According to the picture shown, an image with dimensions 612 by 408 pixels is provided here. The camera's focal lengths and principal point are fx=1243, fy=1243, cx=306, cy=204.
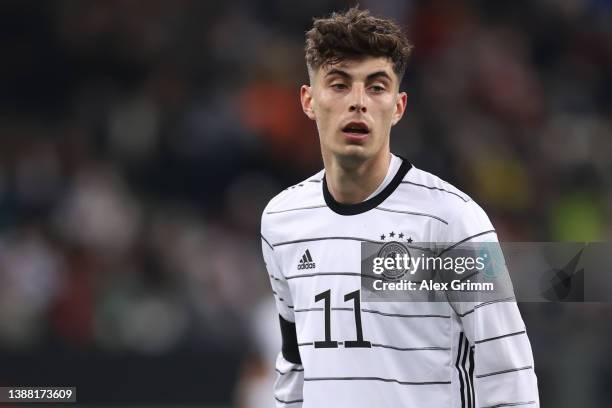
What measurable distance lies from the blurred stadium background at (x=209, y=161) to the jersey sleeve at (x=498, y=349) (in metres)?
4.94

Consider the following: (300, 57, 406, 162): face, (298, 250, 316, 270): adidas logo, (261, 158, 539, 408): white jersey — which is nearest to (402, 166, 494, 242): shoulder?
(261, 158, 539, 408): white jersey

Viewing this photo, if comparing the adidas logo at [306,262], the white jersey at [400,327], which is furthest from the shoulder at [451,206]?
the adidas logo at [306,262]

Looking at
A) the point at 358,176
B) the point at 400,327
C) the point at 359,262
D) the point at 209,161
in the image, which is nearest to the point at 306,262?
the point at 359,262

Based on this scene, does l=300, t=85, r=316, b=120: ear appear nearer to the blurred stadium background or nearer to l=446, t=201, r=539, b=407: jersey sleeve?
l=446, t=201, r=539, b=407: jersey sleeve

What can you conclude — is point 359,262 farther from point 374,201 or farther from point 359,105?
point 359,105

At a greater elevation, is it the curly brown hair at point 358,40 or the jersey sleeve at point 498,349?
the curly brown hair at point 358,40

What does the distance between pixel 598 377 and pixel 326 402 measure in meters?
5.26

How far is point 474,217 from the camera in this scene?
12.8 ft

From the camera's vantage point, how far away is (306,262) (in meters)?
4.22

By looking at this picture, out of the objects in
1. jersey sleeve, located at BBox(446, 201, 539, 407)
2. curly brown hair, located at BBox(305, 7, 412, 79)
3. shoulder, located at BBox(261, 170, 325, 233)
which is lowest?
jersey sleeve, located at BBox(446, 201, 539, 407)

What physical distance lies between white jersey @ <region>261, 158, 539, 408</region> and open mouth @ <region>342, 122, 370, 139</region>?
198 millimetres

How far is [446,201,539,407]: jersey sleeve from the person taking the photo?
378cm

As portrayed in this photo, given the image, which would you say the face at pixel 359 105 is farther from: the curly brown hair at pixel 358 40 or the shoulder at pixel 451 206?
the shoulder at pixel 451 206

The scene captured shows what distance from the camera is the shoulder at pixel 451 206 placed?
3.89 metres
